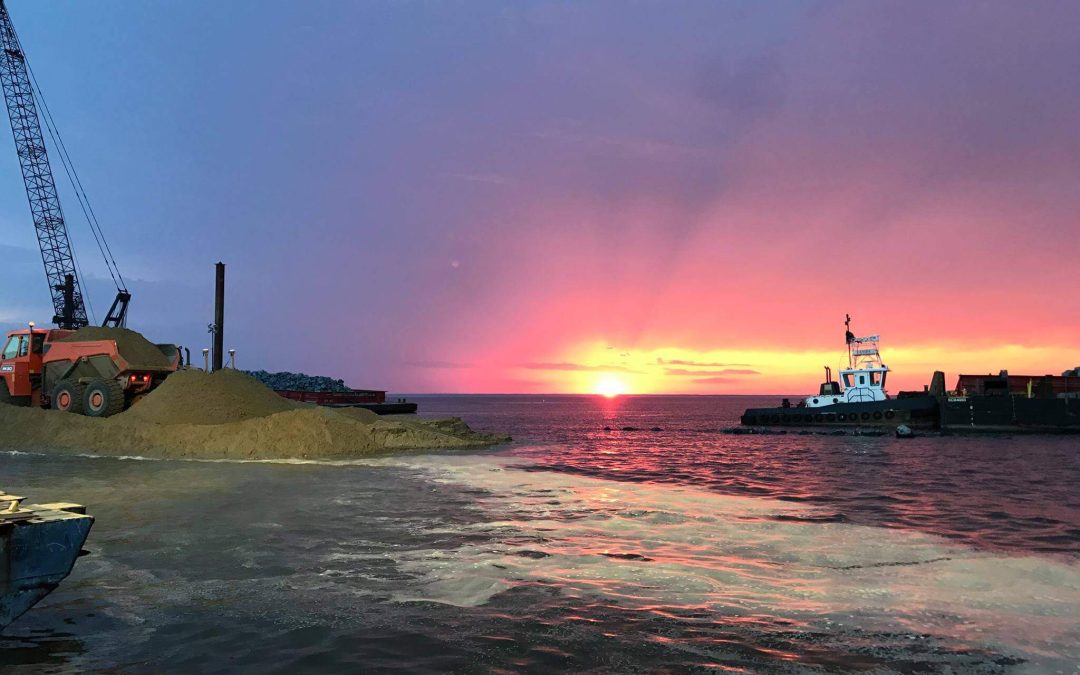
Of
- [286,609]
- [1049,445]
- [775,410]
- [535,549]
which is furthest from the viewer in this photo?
[775,410]

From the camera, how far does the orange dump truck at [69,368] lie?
30859mm

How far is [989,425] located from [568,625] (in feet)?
197

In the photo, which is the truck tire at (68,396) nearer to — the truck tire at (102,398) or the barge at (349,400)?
the truck tire at (102,398)

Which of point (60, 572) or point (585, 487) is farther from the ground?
point (60, 572)

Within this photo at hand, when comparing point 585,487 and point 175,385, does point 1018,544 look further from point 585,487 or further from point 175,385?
point 175,385

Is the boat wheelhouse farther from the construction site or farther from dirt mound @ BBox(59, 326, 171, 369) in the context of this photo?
dirt mound @ BBox(59, 326, 171, 369)

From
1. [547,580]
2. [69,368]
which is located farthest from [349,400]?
[547,580]

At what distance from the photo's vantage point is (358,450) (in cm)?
2769

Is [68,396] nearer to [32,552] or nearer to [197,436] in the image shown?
[197,436]

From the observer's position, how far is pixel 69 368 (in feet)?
104

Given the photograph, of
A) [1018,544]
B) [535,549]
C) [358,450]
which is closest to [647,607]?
[535,549]

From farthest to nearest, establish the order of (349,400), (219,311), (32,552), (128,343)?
(349,400), (219,311), (128,343), (32,552)

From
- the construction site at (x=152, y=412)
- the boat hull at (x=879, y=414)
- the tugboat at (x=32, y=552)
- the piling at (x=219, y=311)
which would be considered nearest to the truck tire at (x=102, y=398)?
the construction site at (x=152, y=412)

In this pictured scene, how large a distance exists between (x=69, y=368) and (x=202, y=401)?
7550 mm
